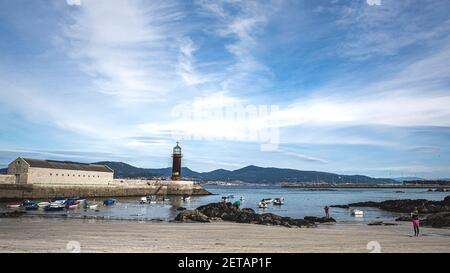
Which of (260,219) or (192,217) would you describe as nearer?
(260,219)

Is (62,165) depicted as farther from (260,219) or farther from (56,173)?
(260,219)

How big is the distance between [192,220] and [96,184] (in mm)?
64200

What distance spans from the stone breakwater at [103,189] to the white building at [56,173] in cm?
139

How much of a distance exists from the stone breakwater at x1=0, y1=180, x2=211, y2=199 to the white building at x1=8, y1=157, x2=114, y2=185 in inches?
54.6

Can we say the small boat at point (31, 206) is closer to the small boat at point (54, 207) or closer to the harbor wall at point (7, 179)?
the small boat at point (54, 207)

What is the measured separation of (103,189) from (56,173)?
587 inches

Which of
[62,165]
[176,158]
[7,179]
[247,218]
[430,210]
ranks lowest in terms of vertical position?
[430,210]

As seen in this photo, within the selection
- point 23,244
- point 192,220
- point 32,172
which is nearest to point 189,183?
point 32,172

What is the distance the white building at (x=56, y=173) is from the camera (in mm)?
73750

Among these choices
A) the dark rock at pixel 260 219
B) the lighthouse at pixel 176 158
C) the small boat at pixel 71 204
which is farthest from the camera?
the lighthouse at pixel 176 158

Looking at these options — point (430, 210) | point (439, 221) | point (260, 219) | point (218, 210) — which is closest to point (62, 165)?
point (218, 210)

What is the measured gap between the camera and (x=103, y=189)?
92.9 m

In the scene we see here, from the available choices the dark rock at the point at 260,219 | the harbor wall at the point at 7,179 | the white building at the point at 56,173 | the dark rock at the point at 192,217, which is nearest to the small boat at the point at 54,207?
the harbor wall at the point at 7,179
